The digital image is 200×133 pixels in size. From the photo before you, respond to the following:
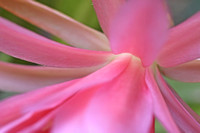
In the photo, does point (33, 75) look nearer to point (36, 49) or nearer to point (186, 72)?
point (36, 49)

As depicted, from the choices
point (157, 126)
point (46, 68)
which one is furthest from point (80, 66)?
point (157, 126)

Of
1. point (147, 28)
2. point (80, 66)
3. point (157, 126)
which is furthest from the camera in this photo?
point (157, 126)

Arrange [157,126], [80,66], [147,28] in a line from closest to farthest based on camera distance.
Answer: [147,28] < [80,66] < [157,126]

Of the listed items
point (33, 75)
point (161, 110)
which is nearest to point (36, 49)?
point (33, 75)

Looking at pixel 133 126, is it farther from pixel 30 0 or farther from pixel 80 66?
pixel 30 0

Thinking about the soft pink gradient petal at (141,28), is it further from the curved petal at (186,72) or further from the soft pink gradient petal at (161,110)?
the curved petal at (186,72)

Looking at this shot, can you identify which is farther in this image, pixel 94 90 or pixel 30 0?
pixel 30 0
